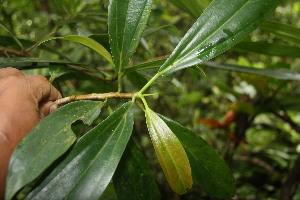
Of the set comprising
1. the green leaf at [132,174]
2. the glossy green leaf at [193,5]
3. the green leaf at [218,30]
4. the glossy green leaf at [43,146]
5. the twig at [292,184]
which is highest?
the glossy green leaf at [193,5]

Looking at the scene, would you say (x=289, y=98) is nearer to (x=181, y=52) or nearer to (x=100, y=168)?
(x=181, y=52)

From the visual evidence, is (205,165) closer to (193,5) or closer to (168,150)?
(168,150)

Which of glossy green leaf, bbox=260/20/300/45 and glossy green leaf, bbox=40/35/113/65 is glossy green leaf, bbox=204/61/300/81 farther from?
glossy green leaf, bbox=40/35/113/65

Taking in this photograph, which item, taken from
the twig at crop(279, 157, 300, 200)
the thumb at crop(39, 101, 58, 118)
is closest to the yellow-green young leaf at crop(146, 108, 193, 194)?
the thumb at crop(39, 101, 58, 118)

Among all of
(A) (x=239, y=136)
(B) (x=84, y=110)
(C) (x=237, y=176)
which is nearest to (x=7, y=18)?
(B) (x=84, y=110)

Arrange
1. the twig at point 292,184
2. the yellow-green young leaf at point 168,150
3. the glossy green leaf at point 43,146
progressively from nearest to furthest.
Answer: the glossy green leaf at point 43,146
the yellow-green young leaf at point 168,150
the twig at point 292,184

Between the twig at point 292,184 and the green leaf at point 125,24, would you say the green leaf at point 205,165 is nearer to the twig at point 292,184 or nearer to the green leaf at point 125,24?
the green leaf at point 125,24

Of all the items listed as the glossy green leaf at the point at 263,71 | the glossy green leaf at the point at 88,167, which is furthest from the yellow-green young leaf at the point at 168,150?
the glossy green leaf at the point at 263,71
